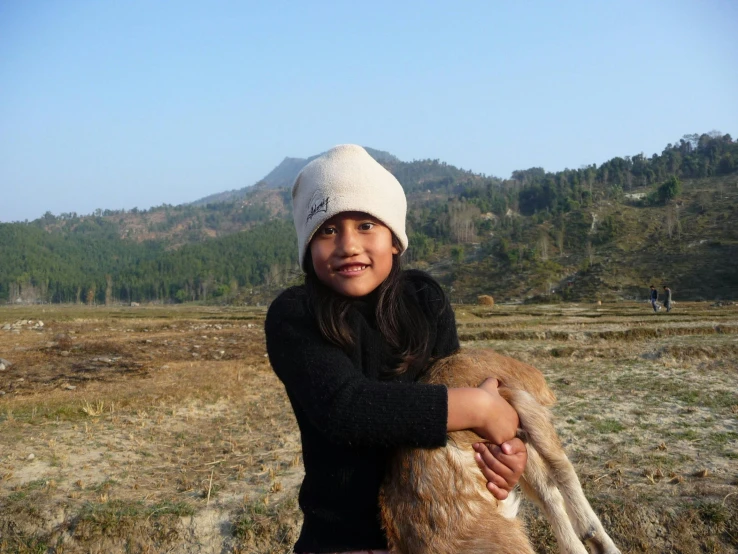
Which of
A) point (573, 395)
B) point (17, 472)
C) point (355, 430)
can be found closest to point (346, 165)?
point (355, 430)

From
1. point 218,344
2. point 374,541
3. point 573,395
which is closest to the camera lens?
point 374,541

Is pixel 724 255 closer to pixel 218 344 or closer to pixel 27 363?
pixel 218 344

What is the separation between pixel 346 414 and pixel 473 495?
1.81 feet

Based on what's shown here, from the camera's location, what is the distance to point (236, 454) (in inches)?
284

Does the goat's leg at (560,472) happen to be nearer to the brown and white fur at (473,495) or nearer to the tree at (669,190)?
the brown and white fur at (473,495)

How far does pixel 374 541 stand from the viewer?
6.33 ft

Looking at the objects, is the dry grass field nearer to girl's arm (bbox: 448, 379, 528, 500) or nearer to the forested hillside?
girl's arm (bbox: 448, 379, 528, 500)

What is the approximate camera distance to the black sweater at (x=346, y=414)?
68.2 inches

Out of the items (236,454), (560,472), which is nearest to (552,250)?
(236,454)

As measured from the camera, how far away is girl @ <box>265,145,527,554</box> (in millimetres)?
1749

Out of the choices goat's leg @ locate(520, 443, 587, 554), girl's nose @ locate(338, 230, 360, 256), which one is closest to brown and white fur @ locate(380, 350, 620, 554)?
goat's leg @ locate(520, 443, 587, 554)

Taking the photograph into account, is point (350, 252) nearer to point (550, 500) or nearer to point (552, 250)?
point (550, 500)

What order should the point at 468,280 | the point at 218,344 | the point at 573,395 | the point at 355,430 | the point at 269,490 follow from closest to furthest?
the point at 355,430 → the point at 269,490 → the point at 573,395 → the point at 218,344 → the point at 468,280

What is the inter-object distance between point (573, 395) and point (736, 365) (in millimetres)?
4588
